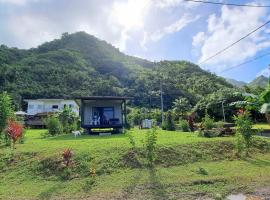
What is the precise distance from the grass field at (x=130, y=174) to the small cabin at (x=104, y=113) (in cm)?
1171

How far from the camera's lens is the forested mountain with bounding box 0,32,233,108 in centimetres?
6469

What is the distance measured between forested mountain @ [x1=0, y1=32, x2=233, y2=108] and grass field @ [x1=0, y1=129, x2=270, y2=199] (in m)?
48.6

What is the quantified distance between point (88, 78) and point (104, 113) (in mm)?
46174

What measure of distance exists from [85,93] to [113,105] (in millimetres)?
37598

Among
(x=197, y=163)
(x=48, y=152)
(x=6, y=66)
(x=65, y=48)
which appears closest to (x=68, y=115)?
(x=48, y=152)

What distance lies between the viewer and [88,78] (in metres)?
73.1

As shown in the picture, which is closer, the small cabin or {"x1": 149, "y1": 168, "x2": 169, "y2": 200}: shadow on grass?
{"x1": 149, "y1": 168, "x2": 169, "y2": 200}: shadow on grass

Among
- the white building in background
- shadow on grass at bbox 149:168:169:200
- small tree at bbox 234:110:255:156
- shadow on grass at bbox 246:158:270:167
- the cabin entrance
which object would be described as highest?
the white building in background

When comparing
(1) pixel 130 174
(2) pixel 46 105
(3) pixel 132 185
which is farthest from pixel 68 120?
(2) pixel 46 105

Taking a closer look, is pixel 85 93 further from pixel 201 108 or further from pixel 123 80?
pixel 201 108

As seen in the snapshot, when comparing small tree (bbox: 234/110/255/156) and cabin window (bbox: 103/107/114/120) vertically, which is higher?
cabin window (bbox: 103/107/114/120)

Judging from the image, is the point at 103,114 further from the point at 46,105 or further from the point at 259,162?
the point at 46,105

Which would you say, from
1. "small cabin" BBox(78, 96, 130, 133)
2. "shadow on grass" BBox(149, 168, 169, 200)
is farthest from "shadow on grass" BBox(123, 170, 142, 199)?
"small cabin" BBox(78, 96, 130, 133)

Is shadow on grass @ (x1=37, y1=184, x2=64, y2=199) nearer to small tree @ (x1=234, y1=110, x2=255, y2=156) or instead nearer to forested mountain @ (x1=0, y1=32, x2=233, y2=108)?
small tree @ (x1=234, y1=110, x2=255, y2=156)
